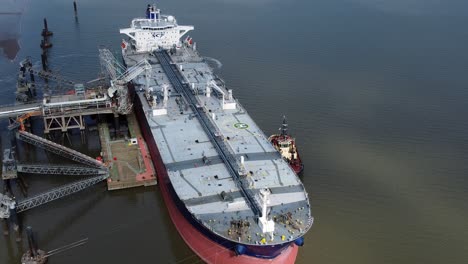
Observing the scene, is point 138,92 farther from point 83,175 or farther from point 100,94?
point 83,175

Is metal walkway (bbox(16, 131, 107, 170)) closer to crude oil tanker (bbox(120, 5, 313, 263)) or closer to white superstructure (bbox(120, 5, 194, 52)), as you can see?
crude oil tanker (bbox(120, 5, 313, 263))

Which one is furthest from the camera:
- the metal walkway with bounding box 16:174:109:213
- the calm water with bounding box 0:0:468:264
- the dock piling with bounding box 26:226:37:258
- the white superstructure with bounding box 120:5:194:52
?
the white superstructure with bounding box 120:5:194:52

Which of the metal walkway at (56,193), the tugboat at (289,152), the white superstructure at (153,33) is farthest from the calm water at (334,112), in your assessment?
the white superstructure at (153,33)

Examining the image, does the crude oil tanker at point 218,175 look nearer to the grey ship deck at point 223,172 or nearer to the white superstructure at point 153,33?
the grey ship deck at point 223,172

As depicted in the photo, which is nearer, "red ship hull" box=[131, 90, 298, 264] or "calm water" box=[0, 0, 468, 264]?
"red ship hull" box=[131, 90, 298, 264]

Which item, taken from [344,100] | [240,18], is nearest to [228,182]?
[344,100]

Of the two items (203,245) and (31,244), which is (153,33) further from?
(203,245)

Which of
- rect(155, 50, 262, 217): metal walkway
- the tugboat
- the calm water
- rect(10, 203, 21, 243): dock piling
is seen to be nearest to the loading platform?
the calm water
